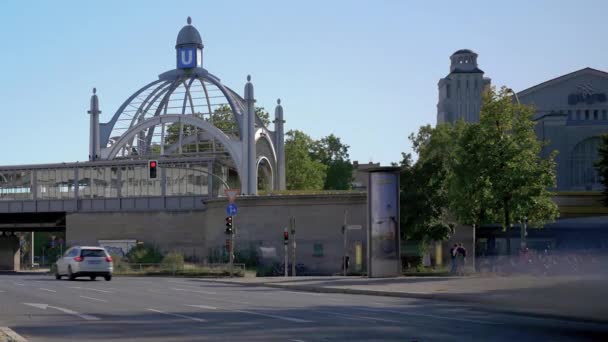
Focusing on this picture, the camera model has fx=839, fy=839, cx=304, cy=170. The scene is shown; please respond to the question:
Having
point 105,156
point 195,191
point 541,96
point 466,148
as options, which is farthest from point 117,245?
point 541,96

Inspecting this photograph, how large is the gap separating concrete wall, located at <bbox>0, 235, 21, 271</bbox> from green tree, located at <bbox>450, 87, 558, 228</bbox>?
5863 cm

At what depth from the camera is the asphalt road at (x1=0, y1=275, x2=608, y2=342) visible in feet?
49.8

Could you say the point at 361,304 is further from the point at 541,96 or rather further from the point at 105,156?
the point at 541,96

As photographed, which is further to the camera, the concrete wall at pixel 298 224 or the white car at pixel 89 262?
the concrete wall at pixel 298 224

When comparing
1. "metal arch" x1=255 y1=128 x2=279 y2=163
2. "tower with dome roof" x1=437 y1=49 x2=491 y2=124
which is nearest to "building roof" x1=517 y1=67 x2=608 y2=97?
"tower with dome roof" x1=437 y1=49 x2=491 y2=124

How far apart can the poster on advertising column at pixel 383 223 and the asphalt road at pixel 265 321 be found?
1348 cm

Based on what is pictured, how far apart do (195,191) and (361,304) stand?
48.2 metres

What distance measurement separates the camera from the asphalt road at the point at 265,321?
49.8 feet

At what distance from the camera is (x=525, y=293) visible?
18984 mm

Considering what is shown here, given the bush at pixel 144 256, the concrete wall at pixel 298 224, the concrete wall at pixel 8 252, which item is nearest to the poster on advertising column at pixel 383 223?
the concrete wall at pixel 298 224

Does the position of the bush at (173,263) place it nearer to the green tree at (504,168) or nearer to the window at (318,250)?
the window at (318,250)

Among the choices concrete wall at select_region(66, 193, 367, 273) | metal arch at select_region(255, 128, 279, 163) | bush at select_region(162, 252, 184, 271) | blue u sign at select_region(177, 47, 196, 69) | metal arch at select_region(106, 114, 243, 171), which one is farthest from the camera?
metal arch at select_region(255, 128, 279, 163)

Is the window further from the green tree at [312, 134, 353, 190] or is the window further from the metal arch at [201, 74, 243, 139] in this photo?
the green tree at [312, 134, 353, 190]

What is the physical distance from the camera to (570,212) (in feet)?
229
